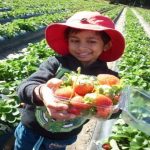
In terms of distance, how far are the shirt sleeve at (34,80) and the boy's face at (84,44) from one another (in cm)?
15

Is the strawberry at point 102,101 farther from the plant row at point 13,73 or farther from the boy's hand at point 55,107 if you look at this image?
the plant row at point 13,73

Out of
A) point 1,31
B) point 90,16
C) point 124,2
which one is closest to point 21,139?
point 90,16

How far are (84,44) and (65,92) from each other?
0.63 metres

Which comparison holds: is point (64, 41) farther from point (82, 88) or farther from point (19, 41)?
point (19, 41)

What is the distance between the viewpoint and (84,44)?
8.38 feet

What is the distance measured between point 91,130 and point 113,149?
227cm

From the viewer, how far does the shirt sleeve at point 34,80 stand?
2.35m

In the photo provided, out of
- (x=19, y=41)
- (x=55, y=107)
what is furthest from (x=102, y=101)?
(x=19, y=41)

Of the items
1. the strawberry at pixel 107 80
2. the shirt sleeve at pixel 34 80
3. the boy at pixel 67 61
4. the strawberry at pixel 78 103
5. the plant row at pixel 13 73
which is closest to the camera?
the strawberry at pixel 78 103

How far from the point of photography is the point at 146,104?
2.19 metres

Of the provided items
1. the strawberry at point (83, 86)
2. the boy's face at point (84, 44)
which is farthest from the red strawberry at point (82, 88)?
→ the boy's face at point (84, 44)

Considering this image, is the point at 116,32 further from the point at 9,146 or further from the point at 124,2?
the point at 124,2

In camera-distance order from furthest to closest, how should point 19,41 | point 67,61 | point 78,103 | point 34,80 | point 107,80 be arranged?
1. point 19,41
2. point 67,61
3. point 34,80
4. point 107,80
5. point 78,103

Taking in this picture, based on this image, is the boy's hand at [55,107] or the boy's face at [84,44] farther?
the boy's face at [84,44]
